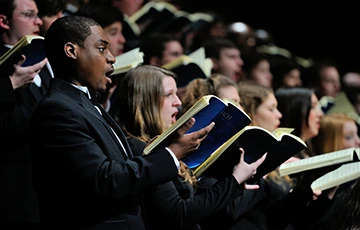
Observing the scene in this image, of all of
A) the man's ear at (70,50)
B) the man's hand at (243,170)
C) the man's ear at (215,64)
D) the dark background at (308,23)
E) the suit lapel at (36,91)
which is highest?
the man's ear at (70,50)

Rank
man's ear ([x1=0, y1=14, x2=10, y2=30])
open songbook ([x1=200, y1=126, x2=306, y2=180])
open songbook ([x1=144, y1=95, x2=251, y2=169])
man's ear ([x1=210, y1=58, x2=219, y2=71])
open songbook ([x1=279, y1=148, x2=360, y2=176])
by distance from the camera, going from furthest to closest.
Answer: man's ear ([x1=210, y1=58, x2=219, y2=71])
man's ear ([x1=0, y1=14, x2=10, y2=30])
open songbook ([x1=279, y1=148, x2=360, y2=176])
open songbook ([x1=200, y1=126, x2=306, y2=180])
open songbook ([x1=144, y1=95, x2=251, y2=169])

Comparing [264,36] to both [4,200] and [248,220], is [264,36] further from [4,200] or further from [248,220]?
[4,200]

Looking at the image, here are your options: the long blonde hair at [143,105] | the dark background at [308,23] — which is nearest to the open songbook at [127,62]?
the long blonde hair at [143,105]

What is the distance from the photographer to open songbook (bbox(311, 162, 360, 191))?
3.59 metres

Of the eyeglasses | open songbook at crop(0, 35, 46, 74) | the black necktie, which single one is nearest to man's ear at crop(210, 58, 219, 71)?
the eyeglasses

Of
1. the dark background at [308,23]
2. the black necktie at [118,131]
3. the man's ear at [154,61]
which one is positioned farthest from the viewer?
the dark background at [308,23]

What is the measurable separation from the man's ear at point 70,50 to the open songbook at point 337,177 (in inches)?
60.2

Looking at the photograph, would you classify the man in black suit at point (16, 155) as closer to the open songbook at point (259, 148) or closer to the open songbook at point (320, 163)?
the open songbook at point (259, 148)

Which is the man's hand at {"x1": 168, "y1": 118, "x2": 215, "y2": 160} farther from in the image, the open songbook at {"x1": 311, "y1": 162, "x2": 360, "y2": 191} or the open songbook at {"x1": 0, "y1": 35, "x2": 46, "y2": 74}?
the open songbook at {"x1": 311, "y1": 162, "x2": 360, "y2": 191}

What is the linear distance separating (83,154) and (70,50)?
411 mm

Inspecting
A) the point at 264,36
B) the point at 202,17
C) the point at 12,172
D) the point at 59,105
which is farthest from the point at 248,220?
the point at 264,36

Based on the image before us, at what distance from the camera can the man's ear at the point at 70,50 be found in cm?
264

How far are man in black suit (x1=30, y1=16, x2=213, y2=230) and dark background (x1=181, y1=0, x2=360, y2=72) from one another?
21.7 feet

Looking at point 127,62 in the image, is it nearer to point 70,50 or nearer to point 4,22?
point 4,22
